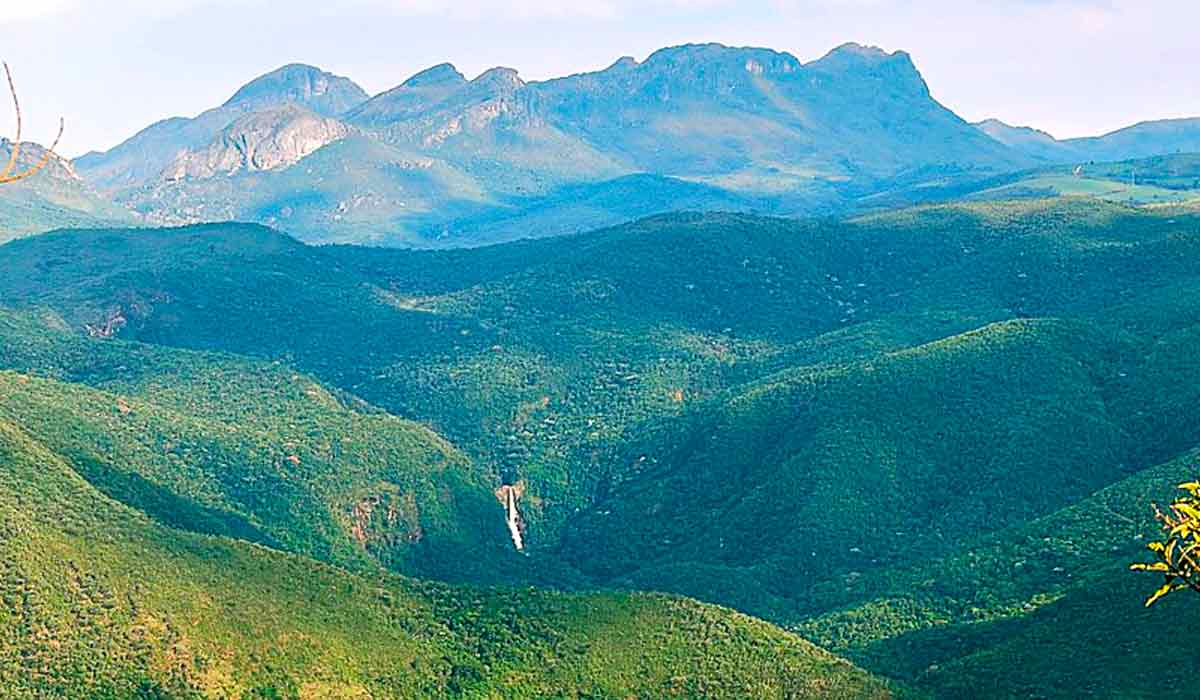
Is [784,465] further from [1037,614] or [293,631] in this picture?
[293,631]

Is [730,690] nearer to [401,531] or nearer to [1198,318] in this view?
[401,531]

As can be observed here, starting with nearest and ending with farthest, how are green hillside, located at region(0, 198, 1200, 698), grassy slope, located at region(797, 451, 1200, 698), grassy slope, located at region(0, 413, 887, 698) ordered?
1. grassy slope, located at region(797, 451, 1200, 698)
2. grassy slope, located at region(0, 413, 887, 698)
3. green hillside, located at region(0, 198, 1200, 698)

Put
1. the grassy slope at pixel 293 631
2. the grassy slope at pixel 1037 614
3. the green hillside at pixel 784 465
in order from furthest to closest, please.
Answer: the green hillside at pixel 784 465 < the grassy slope at pixel 293 631 < the grassy slope at pixel 1037 614

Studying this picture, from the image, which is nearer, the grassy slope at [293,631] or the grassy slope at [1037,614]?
the grassy slope at [1037,614]

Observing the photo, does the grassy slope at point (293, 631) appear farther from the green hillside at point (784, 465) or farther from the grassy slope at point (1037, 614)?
the green hillside at point (784, 465)

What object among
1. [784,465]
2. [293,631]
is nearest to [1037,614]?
[293,631]

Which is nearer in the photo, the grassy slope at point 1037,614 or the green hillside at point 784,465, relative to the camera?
the grassy slope at point 1037,614

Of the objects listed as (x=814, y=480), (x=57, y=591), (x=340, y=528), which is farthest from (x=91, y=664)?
(x=814, y=480)

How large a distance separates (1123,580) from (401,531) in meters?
93.6

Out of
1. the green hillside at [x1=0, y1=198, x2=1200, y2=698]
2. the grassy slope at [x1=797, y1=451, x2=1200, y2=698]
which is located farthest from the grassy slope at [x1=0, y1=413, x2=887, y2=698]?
the green hillside at [x1=0, y1=198, x2=1200, y2=698]

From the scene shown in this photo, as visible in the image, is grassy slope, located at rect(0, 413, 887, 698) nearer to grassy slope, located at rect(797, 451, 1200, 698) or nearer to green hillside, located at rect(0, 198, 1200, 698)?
grassy slope, located at rect(797, 451, 1200, 698)

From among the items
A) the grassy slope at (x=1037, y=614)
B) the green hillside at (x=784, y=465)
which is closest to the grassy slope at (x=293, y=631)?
the grassy slope at (x=1037, y=614)

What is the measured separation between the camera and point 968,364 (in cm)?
16450

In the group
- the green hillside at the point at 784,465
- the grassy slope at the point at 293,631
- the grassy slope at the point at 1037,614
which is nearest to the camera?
the grassy slope at the point at 1037,614
